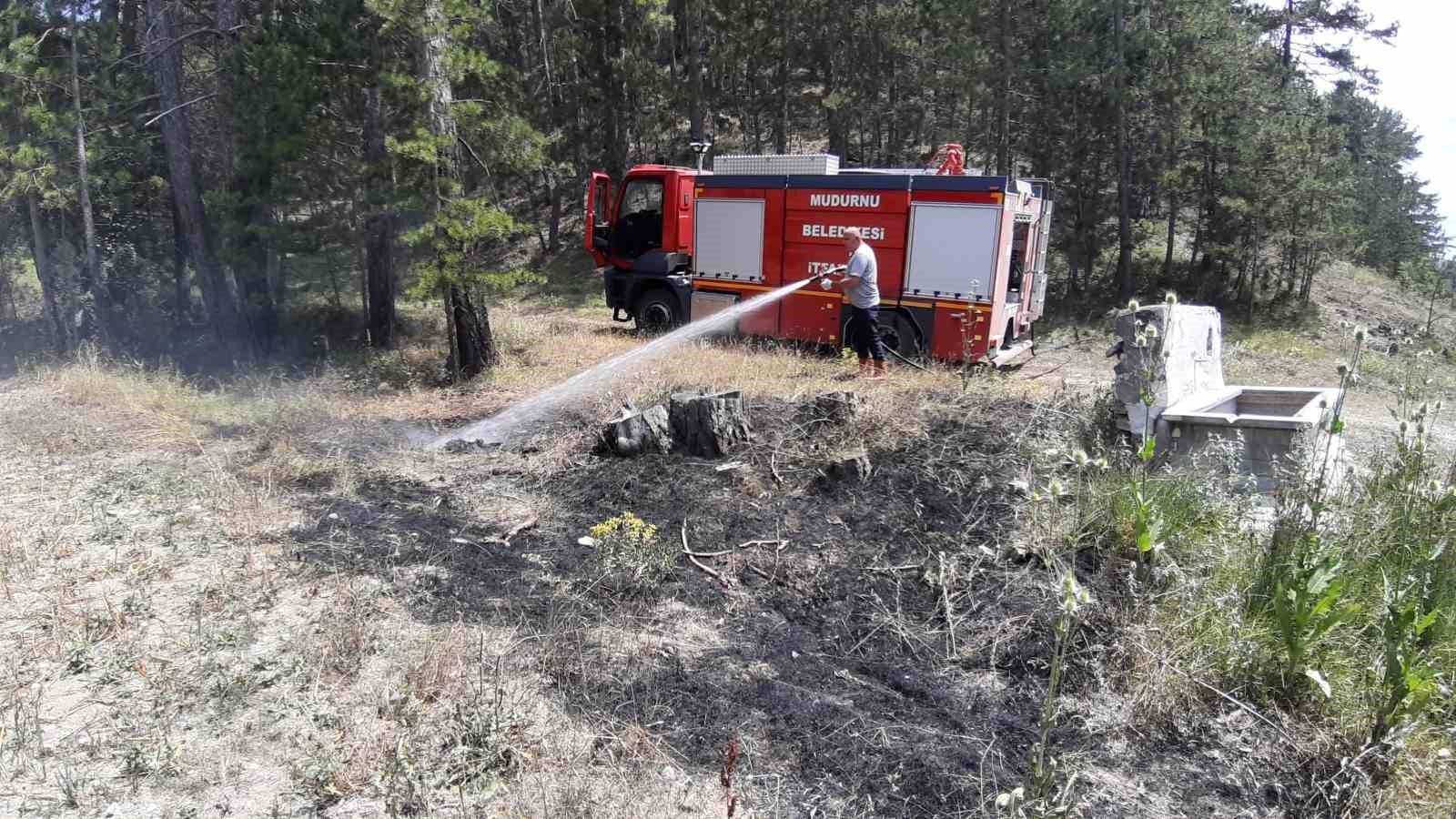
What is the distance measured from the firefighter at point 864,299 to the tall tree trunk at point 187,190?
11.7m

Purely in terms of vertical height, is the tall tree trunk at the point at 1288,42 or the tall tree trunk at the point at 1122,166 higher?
the tall tree trunk at the point at 1288,42

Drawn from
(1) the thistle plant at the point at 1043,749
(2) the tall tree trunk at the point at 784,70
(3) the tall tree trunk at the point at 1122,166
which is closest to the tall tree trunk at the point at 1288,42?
(3) the tall tree trunk at the point at 1122,166

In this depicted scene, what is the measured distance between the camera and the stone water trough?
16.5 feet

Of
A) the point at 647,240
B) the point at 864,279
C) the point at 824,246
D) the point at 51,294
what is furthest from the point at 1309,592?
the point at 51,294

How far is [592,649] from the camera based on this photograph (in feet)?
13.6

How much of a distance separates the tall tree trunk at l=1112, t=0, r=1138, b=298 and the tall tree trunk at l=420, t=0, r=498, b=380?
590 inches

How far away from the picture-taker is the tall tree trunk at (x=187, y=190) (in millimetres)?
14328

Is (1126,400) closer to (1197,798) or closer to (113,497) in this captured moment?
(1197,798)

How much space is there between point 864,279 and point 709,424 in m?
3.75

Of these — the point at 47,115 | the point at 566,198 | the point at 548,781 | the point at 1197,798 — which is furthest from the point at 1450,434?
the point at 566,198

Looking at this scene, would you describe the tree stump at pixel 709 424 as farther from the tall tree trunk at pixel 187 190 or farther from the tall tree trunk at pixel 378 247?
the tall tree trunk at pixel 187 190

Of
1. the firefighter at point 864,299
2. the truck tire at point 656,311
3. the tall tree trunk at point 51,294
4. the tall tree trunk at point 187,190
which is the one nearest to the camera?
the firefighter at point 864,299

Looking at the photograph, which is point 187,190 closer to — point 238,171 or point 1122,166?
point 238,171

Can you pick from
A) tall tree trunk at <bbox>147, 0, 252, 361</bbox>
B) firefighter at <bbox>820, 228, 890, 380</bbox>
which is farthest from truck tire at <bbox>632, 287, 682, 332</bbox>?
tall tree trunk at <bbox>147, 0, 252, 361</bbox>
